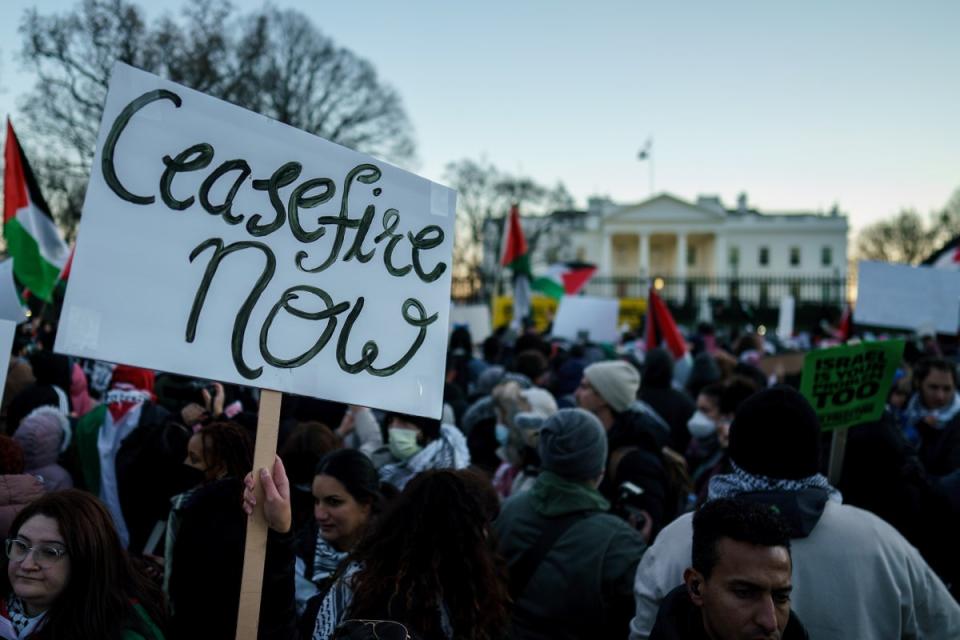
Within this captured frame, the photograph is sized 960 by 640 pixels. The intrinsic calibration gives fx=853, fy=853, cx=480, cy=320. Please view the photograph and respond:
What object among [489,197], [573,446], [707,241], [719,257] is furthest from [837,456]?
[707,241]

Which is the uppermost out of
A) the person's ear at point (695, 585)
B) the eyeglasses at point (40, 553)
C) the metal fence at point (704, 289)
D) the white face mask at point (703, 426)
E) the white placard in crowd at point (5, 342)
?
the metal fence at point (704, 289)

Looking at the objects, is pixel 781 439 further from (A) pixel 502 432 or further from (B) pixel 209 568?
(A) pixel 502 432

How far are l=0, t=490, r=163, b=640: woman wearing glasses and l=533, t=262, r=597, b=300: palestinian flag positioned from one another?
12.2m

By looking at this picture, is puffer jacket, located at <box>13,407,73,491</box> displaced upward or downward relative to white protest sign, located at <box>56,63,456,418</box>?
downward

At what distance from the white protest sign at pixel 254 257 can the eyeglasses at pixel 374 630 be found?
2.14ft

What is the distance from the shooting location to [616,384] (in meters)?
4.48

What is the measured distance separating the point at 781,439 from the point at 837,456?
1.16 meters

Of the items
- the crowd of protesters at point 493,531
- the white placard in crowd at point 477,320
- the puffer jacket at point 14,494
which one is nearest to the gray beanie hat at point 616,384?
the crowd of protesters at point 493,531

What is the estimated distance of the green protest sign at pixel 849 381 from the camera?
11.6 ft

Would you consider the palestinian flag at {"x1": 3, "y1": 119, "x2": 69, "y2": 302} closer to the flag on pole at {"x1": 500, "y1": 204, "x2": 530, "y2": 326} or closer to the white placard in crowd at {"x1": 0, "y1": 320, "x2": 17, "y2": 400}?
the white placard in crowd at {"x1": 0, "y1": 320, "x2": 17, "y2": 400}

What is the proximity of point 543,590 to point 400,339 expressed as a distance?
1036 mm

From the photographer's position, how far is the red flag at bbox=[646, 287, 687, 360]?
888 centimetres

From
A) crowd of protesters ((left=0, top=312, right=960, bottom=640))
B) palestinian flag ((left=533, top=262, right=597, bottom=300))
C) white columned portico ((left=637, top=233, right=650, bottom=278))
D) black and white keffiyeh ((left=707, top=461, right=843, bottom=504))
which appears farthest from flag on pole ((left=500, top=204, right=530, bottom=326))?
white columned portico ((left=637, top=233, right=650, bottom=278))

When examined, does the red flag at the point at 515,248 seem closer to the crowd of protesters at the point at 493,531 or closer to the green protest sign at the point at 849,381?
the crowd of protesters at the point at 493,531
